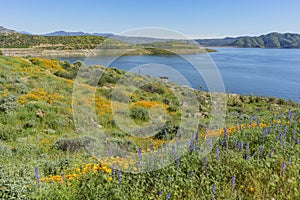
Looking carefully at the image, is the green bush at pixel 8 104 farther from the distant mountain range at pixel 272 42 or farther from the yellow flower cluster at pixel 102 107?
the distant mountain range at pixel 272 42

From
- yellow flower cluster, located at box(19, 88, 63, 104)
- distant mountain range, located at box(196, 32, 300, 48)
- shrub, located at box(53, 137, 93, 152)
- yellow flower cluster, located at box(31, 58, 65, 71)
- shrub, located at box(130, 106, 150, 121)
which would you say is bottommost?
shrub, located at box(130, 106, 150, 121)

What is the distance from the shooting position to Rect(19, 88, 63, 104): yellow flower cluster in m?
10.3

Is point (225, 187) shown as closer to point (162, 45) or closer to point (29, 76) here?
point (162, 45)

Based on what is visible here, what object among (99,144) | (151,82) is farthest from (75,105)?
(151,82)

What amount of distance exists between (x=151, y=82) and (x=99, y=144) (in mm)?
14892

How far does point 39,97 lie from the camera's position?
10898 millimetres

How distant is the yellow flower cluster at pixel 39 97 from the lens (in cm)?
1026

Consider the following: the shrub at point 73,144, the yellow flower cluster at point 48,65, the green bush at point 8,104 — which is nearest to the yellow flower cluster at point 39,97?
the green bush at point 8,104

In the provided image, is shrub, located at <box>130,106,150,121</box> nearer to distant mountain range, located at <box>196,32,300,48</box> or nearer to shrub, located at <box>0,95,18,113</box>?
shrub, located at <box>0,95,18,113</box>

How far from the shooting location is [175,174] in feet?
10.7

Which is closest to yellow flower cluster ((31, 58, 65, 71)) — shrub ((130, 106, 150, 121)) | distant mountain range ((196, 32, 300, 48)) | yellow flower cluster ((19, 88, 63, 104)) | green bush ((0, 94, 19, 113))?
yellow flower cluster ((19, 88, 63, 104))

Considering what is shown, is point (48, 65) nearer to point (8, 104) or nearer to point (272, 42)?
point (8, 104)

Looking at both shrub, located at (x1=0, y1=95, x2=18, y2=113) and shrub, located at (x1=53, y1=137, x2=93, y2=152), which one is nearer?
shrub, located at (x1=53, y1=137, x2=93, y2=152)

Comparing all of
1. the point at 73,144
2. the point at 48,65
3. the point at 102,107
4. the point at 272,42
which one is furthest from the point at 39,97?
the point at 272,42
